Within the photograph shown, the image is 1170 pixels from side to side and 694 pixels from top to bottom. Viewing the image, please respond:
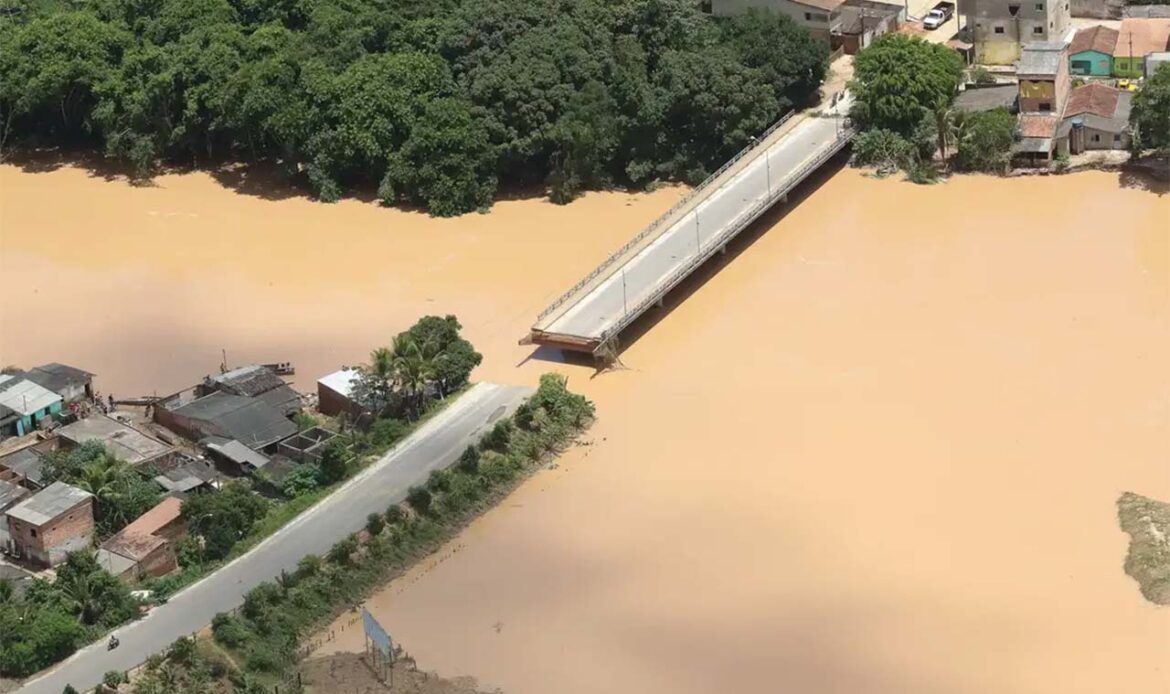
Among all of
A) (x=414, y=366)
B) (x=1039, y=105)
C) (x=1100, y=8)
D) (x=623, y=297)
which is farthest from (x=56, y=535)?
(x=1100, y=8)

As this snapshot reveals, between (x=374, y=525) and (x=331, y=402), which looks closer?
(x=374, y=525)

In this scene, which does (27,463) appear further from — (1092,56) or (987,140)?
(1092,56)

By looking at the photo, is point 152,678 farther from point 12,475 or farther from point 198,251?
point 198,251

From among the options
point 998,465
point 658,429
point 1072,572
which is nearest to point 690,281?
point 658,429

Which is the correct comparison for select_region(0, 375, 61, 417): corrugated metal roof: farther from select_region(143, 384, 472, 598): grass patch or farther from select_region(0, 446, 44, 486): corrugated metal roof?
select_region(143, 384, 472, 598): grass patch

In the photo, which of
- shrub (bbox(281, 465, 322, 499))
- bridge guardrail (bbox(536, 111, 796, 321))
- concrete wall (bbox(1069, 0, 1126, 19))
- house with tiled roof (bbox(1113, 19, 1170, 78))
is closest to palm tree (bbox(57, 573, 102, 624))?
shrub (bbox(281, 465, 322, 499))

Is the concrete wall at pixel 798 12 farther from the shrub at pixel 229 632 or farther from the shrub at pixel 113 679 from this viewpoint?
the shrub at pixel 113 679

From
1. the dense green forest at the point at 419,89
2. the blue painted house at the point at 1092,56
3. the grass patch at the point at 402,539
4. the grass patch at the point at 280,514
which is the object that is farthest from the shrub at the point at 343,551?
the blue painted house at the point at 1092,56
